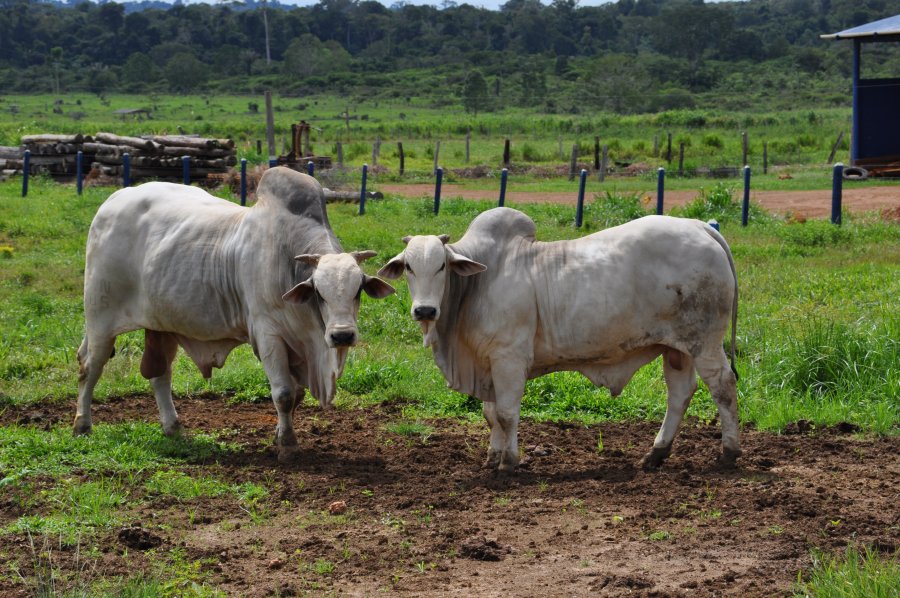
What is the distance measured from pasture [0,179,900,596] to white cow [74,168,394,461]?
20.2 inches

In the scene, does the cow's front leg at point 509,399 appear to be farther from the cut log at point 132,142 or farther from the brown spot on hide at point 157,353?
the cut log at point 132,142

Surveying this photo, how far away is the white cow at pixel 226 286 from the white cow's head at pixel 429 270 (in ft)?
1.46

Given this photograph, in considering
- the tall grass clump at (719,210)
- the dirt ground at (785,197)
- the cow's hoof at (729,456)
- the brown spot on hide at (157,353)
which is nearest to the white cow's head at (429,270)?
the cow's hoof at (729,456)

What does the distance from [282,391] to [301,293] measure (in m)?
0.69

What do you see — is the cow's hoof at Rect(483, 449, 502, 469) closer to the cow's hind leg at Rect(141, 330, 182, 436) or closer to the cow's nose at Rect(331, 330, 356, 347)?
the cow's nose at Rect(331, 330, 356, 347)

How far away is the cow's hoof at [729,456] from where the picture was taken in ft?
23.4

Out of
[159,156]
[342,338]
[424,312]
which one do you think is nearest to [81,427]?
[342,338]

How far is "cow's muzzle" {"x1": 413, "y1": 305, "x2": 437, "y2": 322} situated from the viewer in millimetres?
6770

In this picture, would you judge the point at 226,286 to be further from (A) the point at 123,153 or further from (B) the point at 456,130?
(B) the point at 456,130

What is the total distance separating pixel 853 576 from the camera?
192 inches

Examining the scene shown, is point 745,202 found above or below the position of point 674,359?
above

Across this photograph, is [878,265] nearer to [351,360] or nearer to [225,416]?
[351,360]

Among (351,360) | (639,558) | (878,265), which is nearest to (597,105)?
(878,265)

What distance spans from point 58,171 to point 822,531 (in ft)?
70.5
